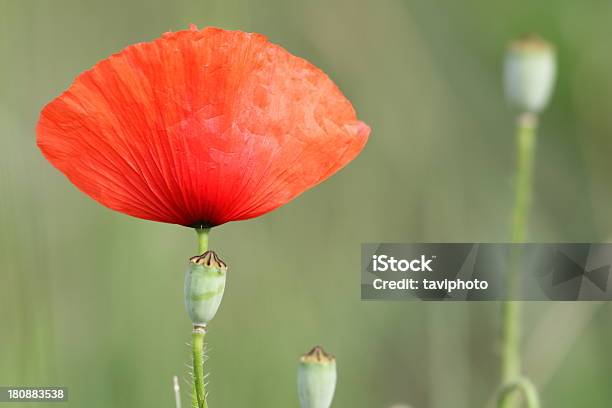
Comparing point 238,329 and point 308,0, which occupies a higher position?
point 308,0

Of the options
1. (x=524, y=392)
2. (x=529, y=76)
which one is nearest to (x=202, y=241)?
(x=524, y=392)

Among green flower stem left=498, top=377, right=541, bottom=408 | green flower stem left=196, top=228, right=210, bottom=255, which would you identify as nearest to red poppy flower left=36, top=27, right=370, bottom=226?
green flower stem left=196, top=228, right=210, bottom=255

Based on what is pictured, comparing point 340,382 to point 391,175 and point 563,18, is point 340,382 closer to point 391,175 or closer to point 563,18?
point 391,175

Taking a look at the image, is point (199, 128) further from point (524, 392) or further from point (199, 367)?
point (524, 392)

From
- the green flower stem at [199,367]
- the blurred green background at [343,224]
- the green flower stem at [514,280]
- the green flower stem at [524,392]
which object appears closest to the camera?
the green flower stem at [199,367]

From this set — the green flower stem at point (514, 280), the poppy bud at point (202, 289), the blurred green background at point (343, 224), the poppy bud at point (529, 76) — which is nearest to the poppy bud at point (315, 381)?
the poppy bud at point (202, 289)

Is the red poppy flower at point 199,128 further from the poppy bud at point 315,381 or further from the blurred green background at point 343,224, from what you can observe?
the blurred green background at point 343,224

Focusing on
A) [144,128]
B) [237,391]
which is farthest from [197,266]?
[237,391]
